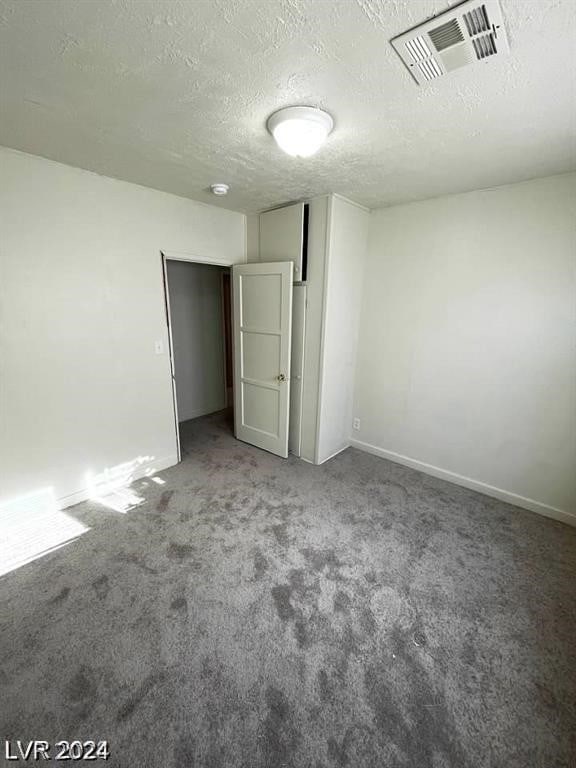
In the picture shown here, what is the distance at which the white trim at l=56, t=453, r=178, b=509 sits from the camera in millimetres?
2541

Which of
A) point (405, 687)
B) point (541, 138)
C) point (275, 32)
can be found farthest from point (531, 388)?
point (275, 32)

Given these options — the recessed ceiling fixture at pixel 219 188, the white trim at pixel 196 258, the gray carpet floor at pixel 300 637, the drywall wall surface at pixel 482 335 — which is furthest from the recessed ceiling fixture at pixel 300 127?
the gray carpet floor at pixel 300 637

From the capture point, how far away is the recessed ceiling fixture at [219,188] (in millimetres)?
2492

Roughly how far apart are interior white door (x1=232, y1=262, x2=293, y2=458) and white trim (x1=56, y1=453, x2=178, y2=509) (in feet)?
2.99

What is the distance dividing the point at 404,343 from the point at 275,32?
99.5 inches

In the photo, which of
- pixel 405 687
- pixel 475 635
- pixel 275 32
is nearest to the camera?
pixel 275 32

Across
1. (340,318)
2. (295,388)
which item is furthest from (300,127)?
(295,388)

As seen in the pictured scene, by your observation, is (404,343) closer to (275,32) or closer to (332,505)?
(332,505)

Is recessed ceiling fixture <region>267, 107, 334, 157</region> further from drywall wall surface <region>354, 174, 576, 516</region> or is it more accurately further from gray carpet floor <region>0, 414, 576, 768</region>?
gray carpet floor <region>0, 414, 576, 768</region>

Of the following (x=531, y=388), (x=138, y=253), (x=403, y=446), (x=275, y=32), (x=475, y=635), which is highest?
(x=275, y=32)

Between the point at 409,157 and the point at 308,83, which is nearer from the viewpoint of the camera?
the point at 308,83

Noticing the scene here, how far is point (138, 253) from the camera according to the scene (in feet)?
8.72

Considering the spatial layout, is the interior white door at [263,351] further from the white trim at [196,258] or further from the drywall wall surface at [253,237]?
the drywall wall surface at [253,237]

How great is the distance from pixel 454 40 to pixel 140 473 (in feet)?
11.2
